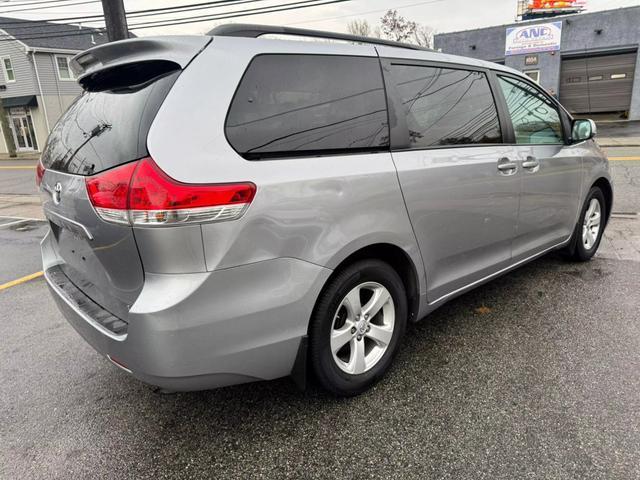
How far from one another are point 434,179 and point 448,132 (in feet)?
1.25

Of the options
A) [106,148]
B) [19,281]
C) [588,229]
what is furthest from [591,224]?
[19,281]

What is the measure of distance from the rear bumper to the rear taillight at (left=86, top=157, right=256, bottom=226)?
0.23m

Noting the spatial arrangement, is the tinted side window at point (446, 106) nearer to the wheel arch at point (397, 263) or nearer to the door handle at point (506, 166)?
the door handle at point (506, 166)

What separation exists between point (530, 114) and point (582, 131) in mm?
677

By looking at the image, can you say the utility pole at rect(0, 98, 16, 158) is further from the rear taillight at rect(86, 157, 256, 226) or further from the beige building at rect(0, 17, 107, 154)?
the rear taillight at rect(86, 157, 256, 226)

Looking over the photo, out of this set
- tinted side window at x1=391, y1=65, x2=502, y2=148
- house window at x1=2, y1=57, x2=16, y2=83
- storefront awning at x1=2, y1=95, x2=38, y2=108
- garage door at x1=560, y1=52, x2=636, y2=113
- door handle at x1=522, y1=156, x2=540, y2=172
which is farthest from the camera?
house window at x1=2, y1=57, x2=16, y2=83

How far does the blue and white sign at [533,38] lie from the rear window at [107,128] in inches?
987

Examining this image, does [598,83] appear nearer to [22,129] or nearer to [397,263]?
[397,263]

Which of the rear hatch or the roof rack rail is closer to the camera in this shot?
the rear hatch

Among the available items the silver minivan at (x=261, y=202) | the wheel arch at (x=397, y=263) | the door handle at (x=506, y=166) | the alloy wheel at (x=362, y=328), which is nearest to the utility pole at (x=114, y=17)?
the silver minivan at (x=261, y=202)

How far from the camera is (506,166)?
316 centimetres

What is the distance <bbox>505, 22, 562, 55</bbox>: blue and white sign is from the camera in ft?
74.2

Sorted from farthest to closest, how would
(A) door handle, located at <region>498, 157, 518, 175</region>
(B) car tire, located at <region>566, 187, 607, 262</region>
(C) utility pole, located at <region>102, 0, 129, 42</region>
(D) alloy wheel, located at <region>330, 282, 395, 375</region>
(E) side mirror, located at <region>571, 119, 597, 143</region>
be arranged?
(C) utility pole, located at <region>102, 0, 129, 42</region> → (B) car tire, located at <region>566, 187, 607, 262</region> → (E) side mirror, located at <region>571, 119, 597, 143</region> → (A) door handle, located at <region>498, 157, 518, 175</region> → (D) alloy wheel, located at <region>330, 282, 395, 375</region>

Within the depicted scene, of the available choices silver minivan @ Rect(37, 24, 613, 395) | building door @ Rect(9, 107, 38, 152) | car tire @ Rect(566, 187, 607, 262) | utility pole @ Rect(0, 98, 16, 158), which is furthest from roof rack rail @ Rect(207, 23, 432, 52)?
building door @ Rect(9, 107, 38, 152)
